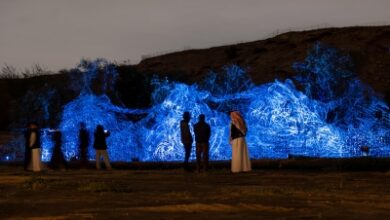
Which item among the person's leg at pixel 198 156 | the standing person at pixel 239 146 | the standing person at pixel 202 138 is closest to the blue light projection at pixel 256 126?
the person's leg at pixel 198 156

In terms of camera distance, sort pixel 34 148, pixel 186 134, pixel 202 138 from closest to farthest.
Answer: pixel 202 138 < pixel 186 134 < pixel 34 148

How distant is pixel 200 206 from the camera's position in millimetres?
10078

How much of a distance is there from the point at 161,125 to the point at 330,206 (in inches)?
675

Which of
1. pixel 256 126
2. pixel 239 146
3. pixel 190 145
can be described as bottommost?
pixel 239 146

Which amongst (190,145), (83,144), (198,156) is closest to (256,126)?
(83,144)

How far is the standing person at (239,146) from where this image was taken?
766 inches

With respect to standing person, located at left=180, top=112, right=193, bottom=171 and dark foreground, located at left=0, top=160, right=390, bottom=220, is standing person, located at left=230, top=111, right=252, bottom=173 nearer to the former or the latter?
standing person, located at left=180, top=112, right=193, bottom=171

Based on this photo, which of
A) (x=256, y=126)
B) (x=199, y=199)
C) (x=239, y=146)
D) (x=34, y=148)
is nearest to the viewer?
(x=199, y=199)

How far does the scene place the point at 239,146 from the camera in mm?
19500

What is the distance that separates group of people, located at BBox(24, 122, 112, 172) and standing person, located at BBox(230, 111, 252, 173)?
492 centimetres

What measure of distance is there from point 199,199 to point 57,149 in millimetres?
13498

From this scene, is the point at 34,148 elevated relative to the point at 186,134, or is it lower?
lower

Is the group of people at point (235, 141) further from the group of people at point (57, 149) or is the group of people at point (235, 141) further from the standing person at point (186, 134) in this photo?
the group of people at point (57, 149)

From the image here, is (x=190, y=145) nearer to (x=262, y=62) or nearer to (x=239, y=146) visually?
(x=239, y=146)
